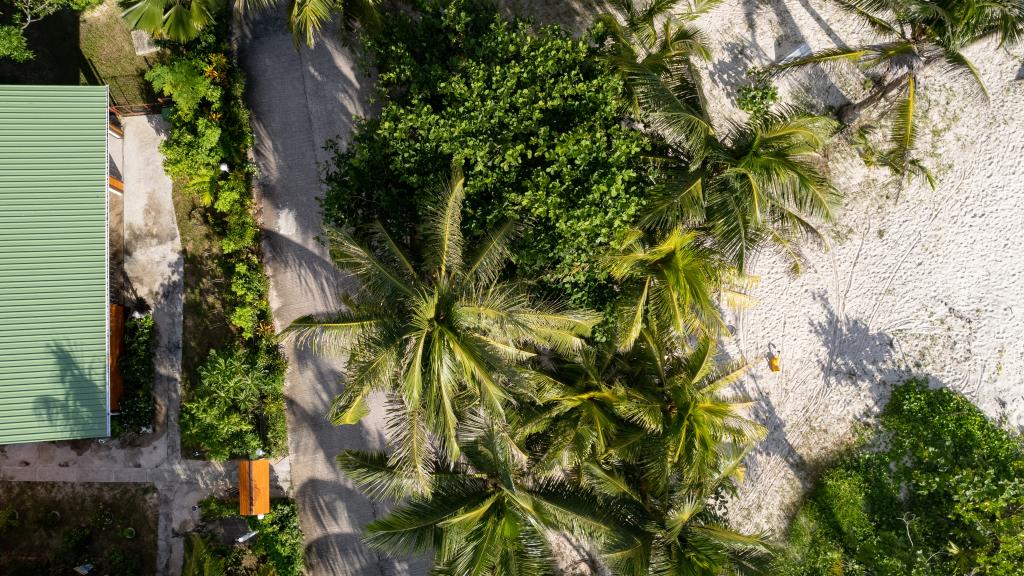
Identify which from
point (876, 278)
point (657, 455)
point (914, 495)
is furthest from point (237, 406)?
point (914, 495)

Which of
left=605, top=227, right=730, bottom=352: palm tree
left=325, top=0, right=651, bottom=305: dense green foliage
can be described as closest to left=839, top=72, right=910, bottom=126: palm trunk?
left=605, top=227, right=730, bottom=352: palm tree

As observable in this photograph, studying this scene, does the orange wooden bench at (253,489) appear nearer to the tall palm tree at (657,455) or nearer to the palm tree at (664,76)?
the tall palm tree at (657,455)

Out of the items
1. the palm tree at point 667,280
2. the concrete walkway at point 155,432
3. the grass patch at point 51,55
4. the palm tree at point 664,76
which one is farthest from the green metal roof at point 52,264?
the palm tree at point 664,76

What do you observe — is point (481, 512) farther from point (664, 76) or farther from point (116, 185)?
point (116, 185)

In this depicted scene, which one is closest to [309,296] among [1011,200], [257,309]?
[257,309]

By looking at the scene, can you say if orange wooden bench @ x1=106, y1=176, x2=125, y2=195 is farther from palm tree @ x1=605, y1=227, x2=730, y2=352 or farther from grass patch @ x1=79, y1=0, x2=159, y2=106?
palm tree @ x1=605, y1=227, x2=730, y2=352

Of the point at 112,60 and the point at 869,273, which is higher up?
the point at 112,60
